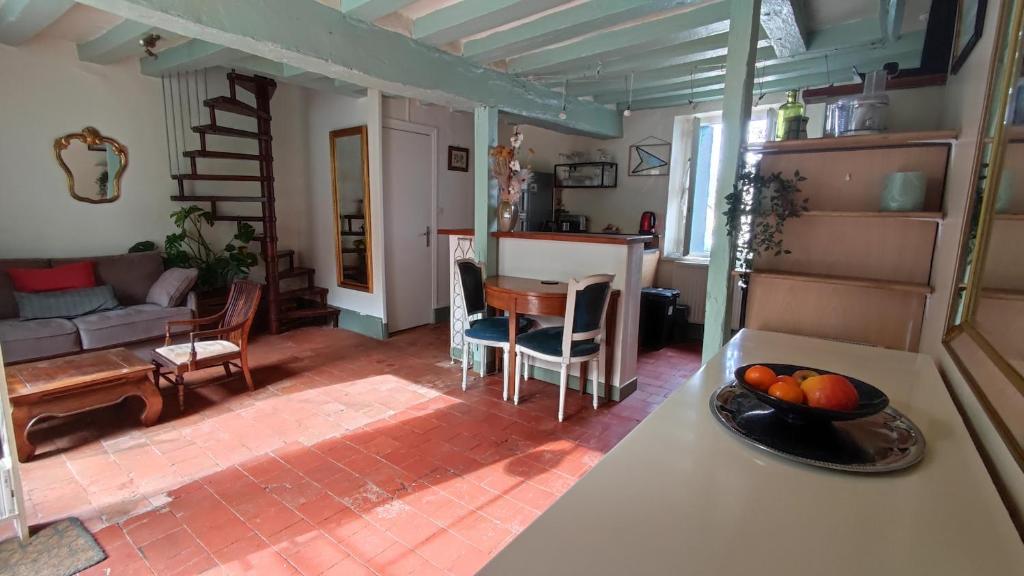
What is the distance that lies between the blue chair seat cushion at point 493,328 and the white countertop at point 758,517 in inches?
91.0

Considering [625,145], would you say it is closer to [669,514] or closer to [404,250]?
[404,250]

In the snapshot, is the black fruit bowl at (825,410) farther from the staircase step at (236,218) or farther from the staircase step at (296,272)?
the staircase step at (296,272)

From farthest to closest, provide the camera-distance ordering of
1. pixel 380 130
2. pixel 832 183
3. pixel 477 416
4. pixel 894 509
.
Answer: pixel 380 130 < pixel 477 416 < pixel 832 183 < pixel 894 509

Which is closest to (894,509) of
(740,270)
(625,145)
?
(740,270)

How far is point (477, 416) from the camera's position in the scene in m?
2.99

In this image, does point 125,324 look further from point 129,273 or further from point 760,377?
point 760,377

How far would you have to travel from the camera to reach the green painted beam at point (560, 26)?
2336 mm

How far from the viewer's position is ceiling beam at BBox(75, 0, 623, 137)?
6.43 ft

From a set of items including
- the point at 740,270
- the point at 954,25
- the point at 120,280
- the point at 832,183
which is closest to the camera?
the point at 954,25

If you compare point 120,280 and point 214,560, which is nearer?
point 214,560

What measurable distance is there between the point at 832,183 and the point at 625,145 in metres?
3.58

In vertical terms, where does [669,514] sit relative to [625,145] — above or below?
below

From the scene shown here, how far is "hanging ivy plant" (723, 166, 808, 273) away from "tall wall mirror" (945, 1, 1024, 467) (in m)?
0.77

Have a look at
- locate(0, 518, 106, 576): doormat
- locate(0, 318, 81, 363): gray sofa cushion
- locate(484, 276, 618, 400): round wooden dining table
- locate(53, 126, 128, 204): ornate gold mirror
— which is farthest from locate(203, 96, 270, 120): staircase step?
locate(0, 518, 106, 576): doormat
